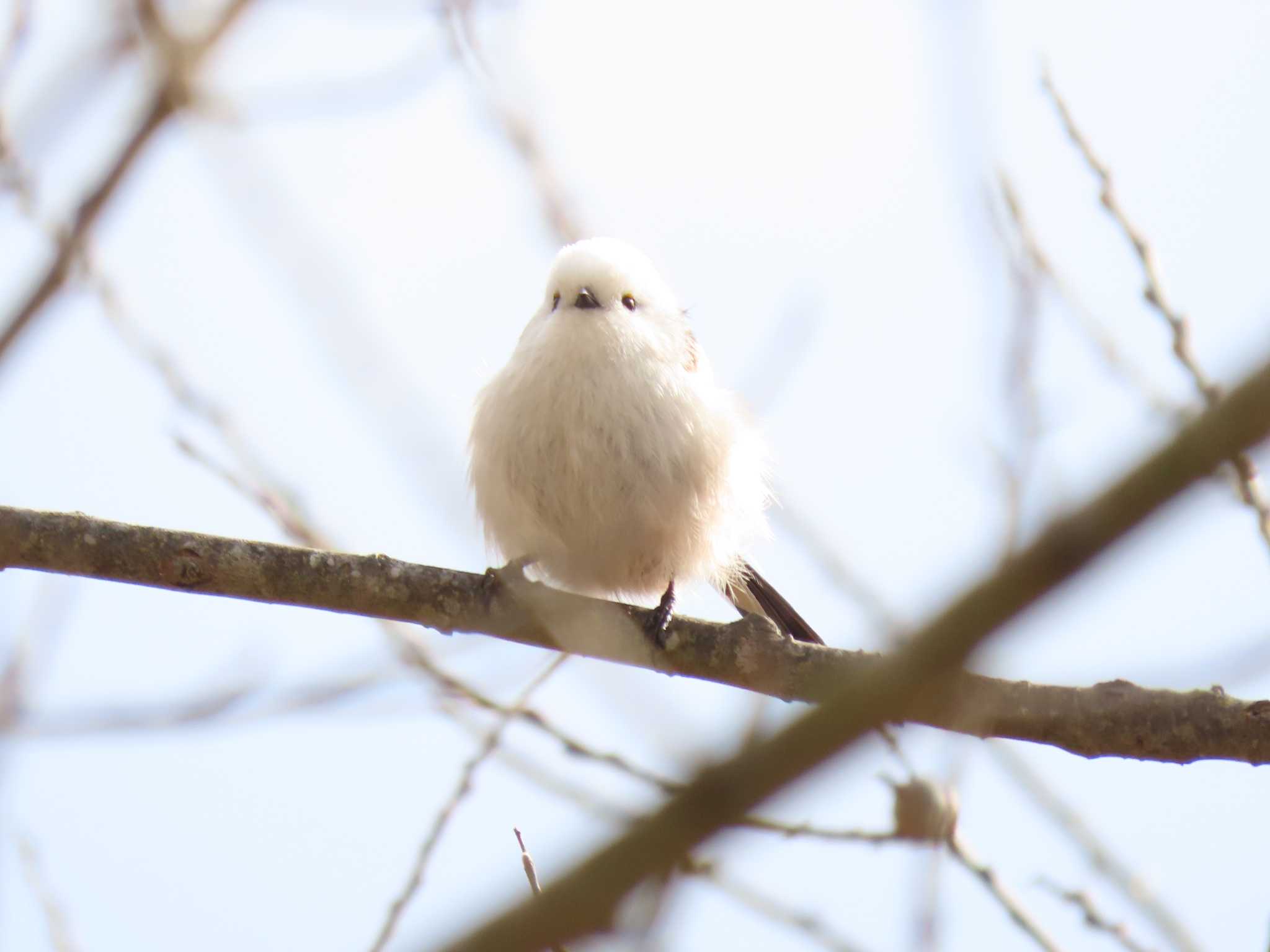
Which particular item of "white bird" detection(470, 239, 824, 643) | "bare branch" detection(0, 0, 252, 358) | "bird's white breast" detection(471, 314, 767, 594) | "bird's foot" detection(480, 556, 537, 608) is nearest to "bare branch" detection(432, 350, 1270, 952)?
"bare branch" detection(0, 0, 252, 358)

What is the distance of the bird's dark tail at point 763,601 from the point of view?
450cm

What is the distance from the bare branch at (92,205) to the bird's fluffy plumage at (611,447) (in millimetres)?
2371

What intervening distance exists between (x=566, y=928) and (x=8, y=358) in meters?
0.83

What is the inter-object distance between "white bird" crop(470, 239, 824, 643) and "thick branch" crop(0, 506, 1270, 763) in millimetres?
409

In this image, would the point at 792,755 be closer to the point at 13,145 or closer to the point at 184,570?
the point at 13,145

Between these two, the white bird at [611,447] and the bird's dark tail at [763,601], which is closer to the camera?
the white bird at [611,447]

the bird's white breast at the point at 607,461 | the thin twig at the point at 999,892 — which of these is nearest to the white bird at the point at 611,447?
the bird's white breast at the point at 607,461

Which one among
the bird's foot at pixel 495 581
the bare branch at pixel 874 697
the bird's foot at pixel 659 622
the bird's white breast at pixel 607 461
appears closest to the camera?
the bare branch at pixel 874 697

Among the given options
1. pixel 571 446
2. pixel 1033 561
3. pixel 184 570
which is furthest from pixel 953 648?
pixel 571 446

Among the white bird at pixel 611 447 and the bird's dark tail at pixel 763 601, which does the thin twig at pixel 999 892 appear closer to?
the white bird at pixel 611 447

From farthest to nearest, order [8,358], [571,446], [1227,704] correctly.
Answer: [571,446], [1227,704], [8,358]

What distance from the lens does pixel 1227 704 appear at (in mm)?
2797

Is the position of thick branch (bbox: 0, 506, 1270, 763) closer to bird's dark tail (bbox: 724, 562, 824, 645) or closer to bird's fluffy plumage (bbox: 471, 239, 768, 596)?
bird's fluffy plumage (bbox: 471, 239, 768, 596)

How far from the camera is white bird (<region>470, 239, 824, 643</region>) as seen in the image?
3.87 m
